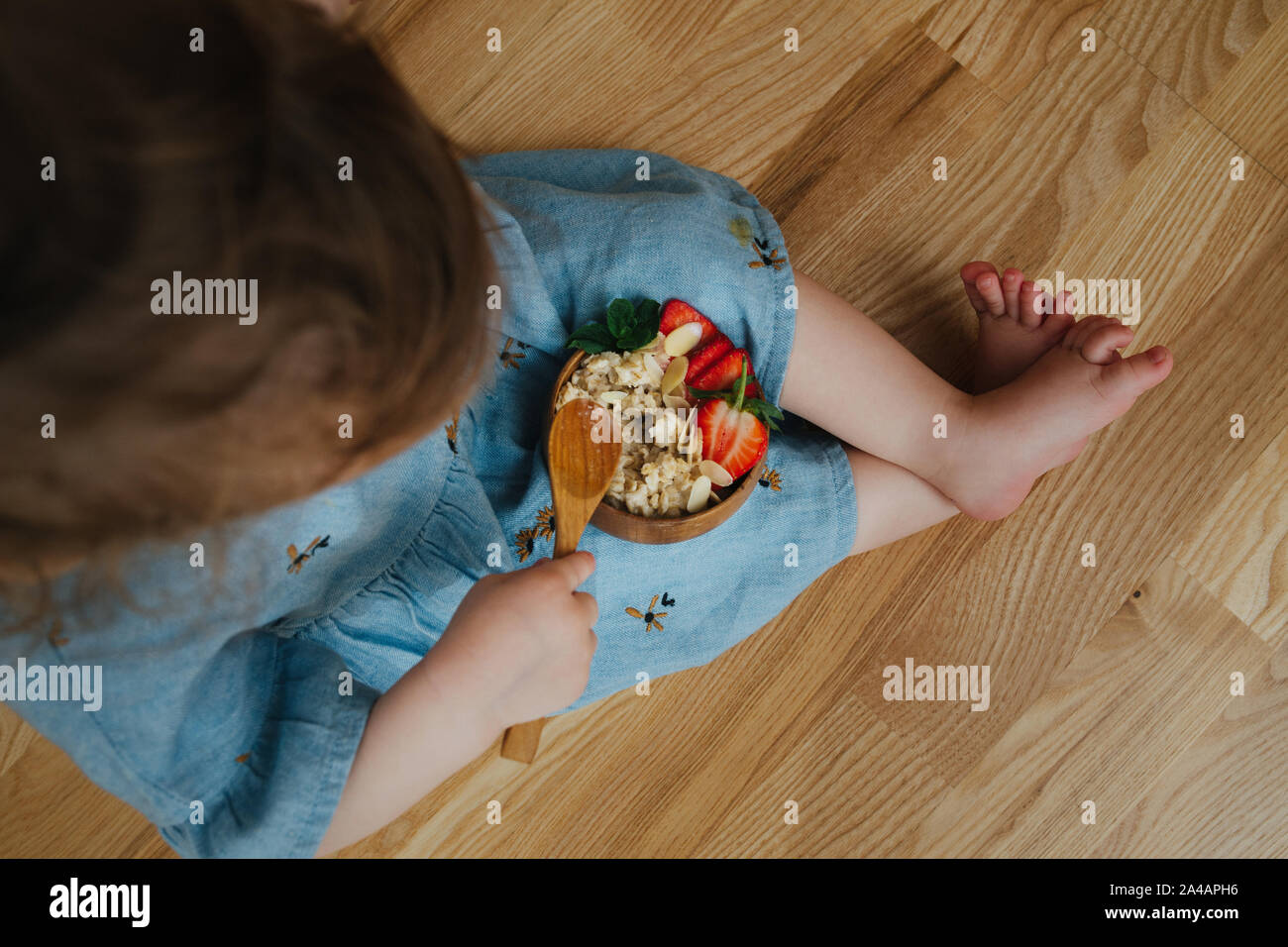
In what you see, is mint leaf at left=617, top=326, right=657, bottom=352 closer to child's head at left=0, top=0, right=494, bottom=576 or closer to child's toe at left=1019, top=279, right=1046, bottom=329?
child's head at left=0, top=0, right=494, bottom=576

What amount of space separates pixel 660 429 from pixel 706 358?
0.09m

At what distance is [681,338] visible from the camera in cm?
73

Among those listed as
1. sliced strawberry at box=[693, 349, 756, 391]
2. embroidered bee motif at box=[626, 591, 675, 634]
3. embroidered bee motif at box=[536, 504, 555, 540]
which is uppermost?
sliced strawberry at box=[693, 349, 756, 391]

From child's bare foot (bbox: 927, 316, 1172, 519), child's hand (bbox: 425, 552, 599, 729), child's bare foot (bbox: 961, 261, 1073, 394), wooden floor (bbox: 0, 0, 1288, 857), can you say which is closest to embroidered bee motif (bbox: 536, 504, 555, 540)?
child's hand (bbox: 425, 552, 599, 729)

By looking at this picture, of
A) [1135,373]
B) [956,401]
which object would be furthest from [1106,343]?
[956,401]

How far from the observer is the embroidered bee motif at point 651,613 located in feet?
2.58

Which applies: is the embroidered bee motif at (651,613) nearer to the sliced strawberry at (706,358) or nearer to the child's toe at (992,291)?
the sliced strawberry at (706,358)

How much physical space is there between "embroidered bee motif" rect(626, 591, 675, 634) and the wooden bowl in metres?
0.11

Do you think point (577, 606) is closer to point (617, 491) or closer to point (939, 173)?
point (617, 491)

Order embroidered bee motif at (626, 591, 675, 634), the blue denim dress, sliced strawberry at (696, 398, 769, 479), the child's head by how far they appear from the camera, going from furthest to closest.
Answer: embroidered bee motif at (626, 591, 675, 634) < sliced strawberry at (696, 398, 769, 479) < the blue denim dress < the child's head

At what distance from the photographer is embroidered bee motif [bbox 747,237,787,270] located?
774mm

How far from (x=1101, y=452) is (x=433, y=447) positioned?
665mm

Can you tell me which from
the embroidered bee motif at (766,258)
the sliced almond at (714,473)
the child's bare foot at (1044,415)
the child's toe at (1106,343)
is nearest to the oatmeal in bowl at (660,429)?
the sliced almond at (714,473)

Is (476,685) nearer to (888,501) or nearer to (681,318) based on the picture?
(681,318)
